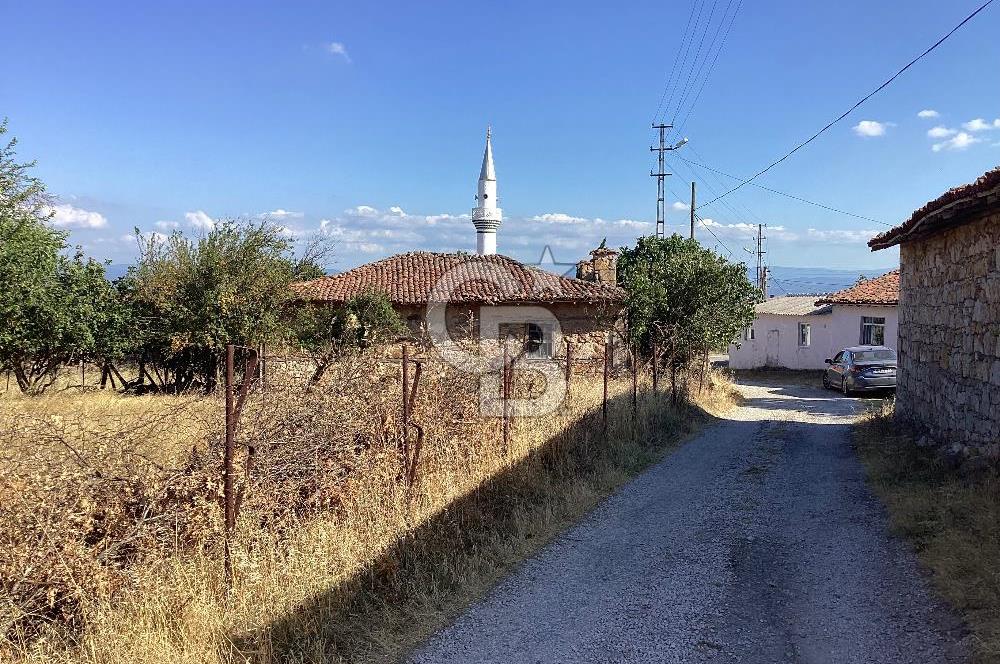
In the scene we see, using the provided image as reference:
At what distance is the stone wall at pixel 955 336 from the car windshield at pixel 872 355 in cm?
951

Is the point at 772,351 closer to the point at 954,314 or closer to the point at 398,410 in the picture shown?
the point at 954,314

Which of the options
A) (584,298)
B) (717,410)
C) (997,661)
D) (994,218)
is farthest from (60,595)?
(584,298)

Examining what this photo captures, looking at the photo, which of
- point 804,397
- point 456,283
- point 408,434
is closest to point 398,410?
point 408,434

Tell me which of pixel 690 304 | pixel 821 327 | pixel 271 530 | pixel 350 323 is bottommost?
pixel 271 530

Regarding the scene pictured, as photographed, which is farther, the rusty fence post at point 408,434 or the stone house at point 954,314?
the stone house at point 954,314

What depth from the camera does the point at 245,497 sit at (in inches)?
194

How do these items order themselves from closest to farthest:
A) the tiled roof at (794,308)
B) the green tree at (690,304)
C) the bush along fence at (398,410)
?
the bush along fence at (398,410), the green tree at (690,304), the tiled roof at (794,308)

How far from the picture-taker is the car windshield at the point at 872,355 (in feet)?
66.0

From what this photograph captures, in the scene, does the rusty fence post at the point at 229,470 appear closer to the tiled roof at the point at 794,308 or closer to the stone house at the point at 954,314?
the stone house at the point at 954,314

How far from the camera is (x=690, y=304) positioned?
1920 cm

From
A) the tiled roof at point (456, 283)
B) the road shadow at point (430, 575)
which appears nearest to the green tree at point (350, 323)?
the tiled roof at point (456, 283)

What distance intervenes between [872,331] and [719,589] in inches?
1011

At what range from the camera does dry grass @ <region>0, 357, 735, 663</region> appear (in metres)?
Answer: 3.88

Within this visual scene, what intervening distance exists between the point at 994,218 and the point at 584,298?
13600mm
